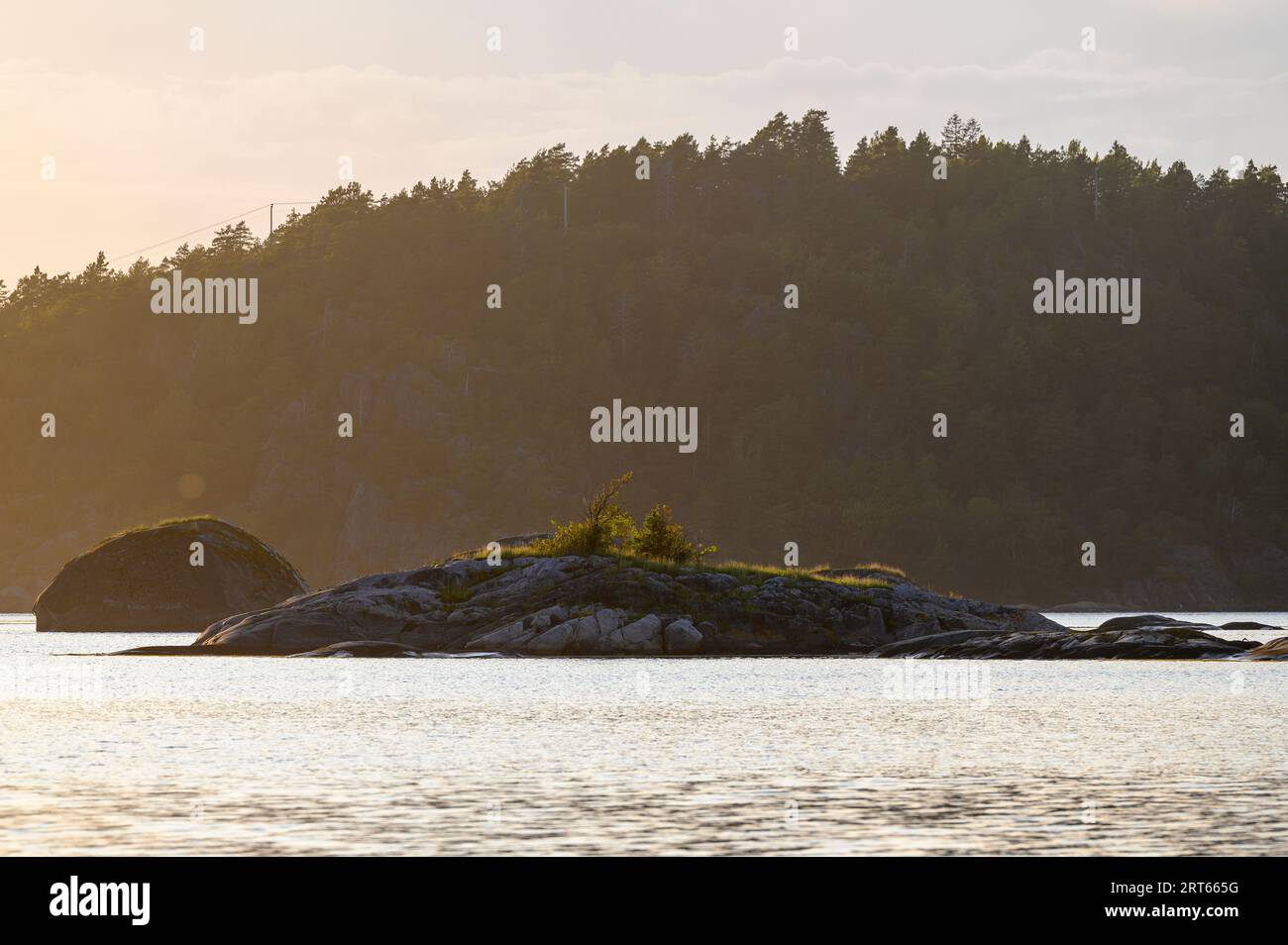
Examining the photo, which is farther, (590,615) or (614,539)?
(614,539)

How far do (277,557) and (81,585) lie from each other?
45.2 ft

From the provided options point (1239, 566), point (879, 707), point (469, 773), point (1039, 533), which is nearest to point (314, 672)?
point (879, 707)

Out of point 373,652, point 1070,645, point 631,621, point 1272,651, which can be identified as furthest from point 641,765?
point 1272,651

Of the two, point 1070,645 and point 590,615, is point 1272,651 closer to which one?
point 1070,645

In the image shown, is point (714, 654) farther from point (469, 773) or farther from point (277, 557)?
point (469, 773)

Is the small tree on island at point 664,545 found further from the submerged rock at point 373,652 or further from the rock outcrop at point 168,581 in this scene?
the rock outcrop at point 168,581

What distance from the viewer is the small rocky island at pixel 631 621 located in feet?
241

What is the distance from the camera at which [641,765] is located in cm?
3116

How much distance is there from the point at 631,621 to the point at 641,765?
44.4m

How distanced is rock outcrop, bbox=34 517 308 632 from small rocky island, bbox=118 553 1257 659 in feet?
67.5

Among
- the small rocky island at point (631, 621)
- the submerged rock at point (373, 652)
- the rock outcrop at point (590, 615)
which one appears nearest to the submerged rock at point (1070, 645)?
the small rocky island at point (631, 621)

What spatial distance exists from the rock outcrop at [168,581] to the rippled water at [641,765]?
133 feet
